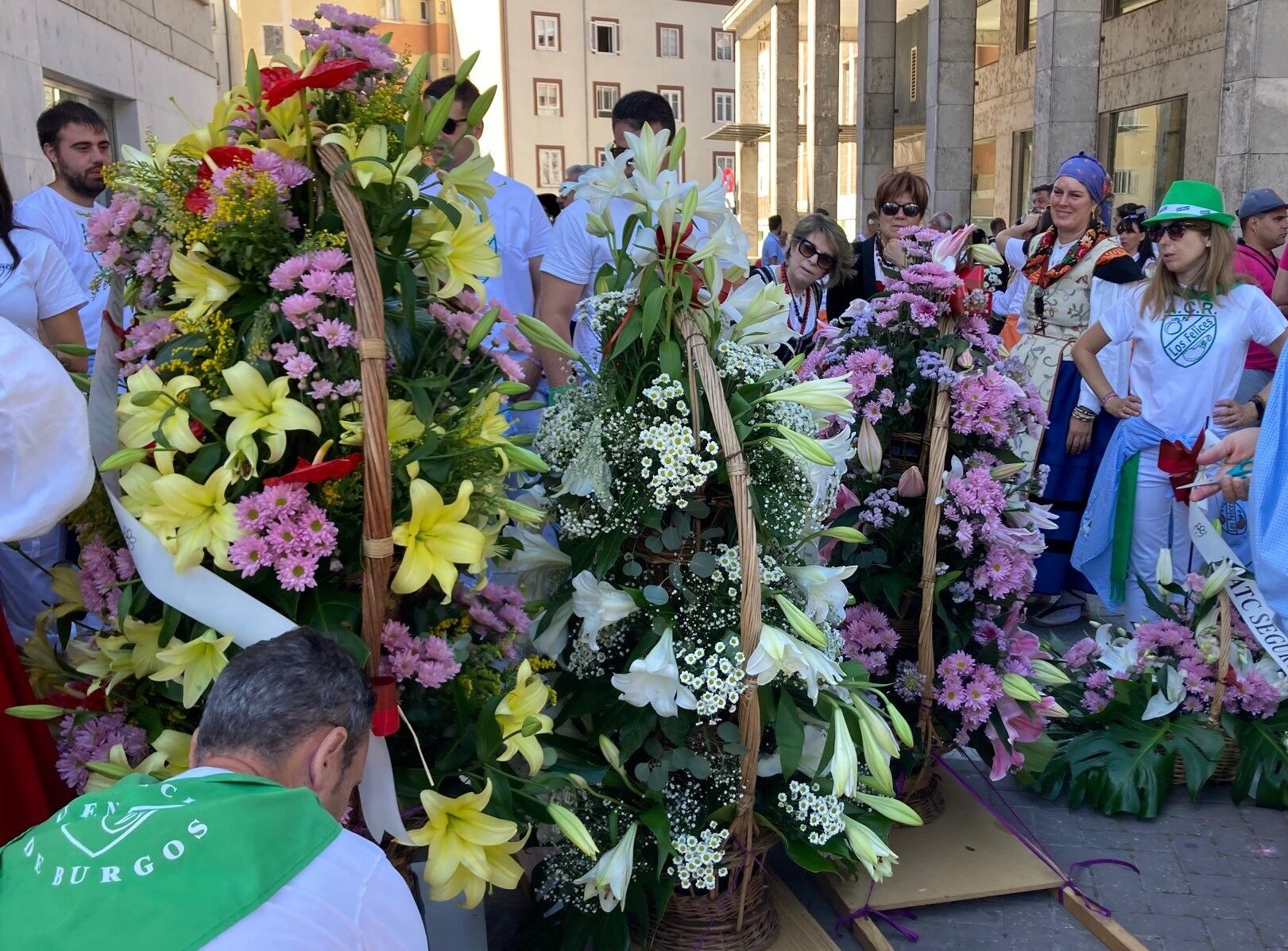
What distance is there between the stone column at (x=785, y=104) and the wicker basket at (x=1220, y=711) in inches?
718

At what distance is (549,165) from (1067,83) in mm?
33786

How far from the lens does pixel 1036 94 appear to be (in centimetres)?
959

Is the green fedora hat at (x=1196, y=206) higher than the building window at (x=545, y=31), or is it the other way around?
the building window at (x=545, y=31)

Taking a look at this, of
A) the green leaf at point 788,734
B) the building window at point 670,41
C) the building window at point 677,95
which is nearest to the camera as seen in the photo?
the green leaf at point 788,734

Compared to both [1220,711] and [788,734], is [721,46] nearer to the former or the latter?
[1220,711]

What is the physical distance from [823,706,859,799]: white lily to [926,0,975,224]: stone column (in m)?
10.9

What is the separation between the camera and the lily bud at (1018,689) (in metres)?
2.84

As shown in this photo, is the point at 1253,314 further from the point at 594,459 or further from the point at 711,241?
the point at 594,459

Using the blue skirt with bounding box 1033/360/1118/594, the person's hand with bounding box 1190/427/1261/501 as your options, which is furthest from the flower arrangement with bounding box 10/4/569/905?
the blue skirt with bounding box 1033/360/1118/594

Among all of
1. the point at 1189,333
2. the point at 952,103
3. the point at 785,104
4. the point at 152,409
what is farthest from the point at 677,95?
the point at 152,409

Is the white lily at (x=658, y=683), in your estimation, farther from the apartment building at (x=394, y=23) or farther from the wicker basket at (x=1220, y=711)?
the apartment building at (x=394, y=23)

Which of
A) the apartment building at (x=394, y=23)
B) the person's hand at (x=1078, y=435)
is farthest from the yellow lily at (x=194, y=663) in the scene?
the apartment building at (x=394, y=23)

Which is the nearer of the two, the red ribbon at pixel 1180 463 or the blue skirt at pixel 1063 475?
the red ribbon at pixel 1180 463

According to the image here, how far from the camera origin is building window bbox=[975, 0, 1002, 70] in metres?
18.0
